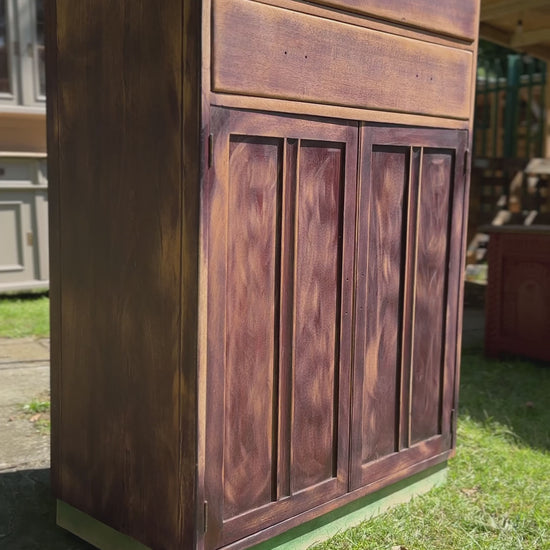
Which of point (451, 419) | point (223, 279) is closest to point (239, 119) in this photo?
point (223, 279)

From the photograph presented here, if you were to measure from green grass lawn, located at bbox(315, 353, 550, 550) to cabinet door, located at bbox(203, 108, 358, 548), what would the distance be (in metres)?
0.32

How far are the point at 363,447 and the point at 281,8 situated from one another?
1.56 m

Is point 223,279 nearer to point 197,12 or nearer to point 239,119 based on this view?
point 239,119

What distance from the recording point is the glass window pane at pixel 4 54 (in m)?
6.99

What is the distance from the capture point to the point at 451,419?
3225mm

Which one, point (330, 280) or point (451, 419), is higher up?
point (330, 280)

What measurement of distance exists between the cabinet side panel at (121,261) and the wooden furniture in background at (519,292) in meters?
3.54

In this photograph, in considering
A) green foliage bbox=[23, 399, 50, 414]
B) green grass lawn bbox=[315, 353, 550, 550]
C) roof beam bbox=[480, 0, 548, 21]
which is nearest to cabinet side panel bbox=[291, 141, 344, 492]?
green grass lawn bbox=[315, 353, 550, 550]

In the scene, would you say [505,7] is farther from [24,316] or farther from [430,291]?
[24,316]

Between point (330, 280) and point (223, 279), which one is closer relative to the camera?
point (223, 279)

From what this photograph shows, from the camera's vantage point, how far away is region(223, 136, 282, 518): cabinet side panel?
7.58ft

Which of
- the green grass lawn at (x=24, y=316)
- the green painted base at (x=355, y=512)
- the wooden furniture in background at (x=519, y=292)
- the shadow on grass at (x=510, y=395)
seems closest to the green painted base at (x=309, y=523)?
the green painted base at (x=355, y=512)

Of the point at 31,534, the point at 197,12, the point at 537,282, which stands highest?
the point at 197,12

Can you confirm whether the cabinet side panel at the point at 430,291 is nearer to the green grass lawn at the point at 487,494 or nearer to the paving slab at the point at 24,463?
the green grass lawn at the point at 487,494
